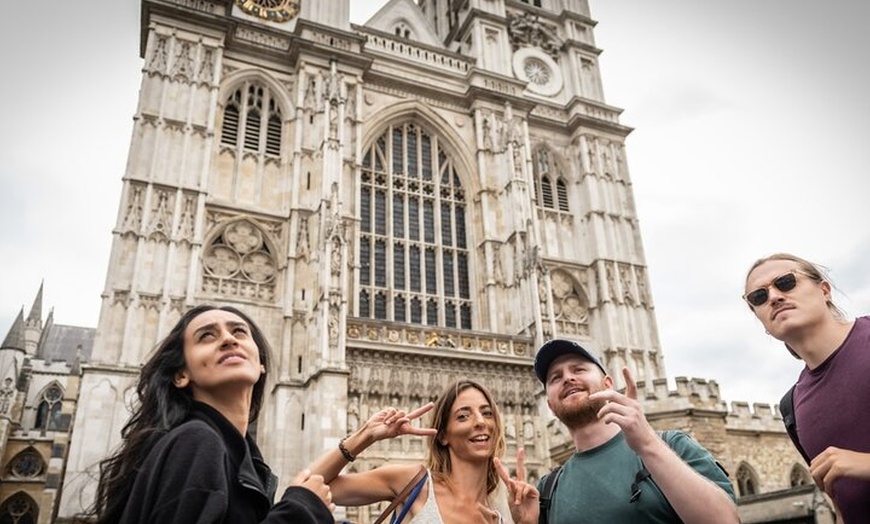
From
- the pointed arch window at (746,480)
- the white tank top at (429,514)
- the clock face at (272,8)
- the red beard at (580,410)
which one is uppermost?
the clock face at (272,8)

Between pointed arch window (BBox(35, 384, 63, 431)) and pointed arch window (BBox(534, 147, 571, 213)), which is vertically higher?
pointed arch window (BBox(534, 147, 571, 213))

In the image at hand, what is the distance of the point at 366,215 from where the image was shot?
1823cm

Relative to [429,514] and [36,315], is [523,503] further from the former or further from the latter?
[36,315]

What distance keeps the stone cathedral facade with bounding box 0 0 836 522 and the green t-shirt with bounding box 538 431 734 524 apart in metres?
10.6

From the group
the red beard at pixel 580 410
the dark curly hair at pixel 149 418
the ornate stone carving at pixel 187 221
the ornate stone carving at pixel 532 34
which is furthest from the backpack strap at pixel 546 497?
the ornate stone carving at pixel 532 34

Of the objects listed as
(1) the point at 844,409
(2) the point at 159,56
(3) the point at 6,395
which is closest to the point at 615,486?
(1) the point at 844,409

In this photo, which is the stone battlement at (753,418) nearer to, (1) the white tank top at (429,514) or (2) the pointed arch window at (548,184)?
(2) the pointed arch window at (548,184)

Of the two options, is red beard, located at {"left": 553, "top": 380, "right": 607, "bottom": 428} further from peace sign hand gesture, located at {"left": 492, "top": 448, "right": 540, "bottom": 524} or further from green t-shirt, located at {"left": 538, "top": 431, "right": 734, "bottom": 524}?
peace sign hand gesture, located at {"left": 492, "top": 448, "right": 540, "bottom": 524}

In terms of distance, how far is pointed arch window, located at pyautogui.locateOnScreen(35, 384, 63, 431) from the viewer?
108ft

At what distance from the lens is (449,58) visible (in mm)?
21219

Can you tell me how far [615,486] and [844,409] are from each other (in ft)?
2.64

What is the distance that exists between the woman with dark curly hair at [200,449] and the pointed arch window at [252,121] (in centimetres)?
1620

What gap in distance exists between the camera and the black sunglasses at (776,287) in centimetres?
222

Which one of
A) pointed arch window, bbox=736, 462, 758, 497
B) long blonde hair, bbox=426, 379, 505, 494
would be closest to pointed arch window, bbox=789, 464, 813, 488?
pointed arch window, bbox=736, 462, 758, 497
